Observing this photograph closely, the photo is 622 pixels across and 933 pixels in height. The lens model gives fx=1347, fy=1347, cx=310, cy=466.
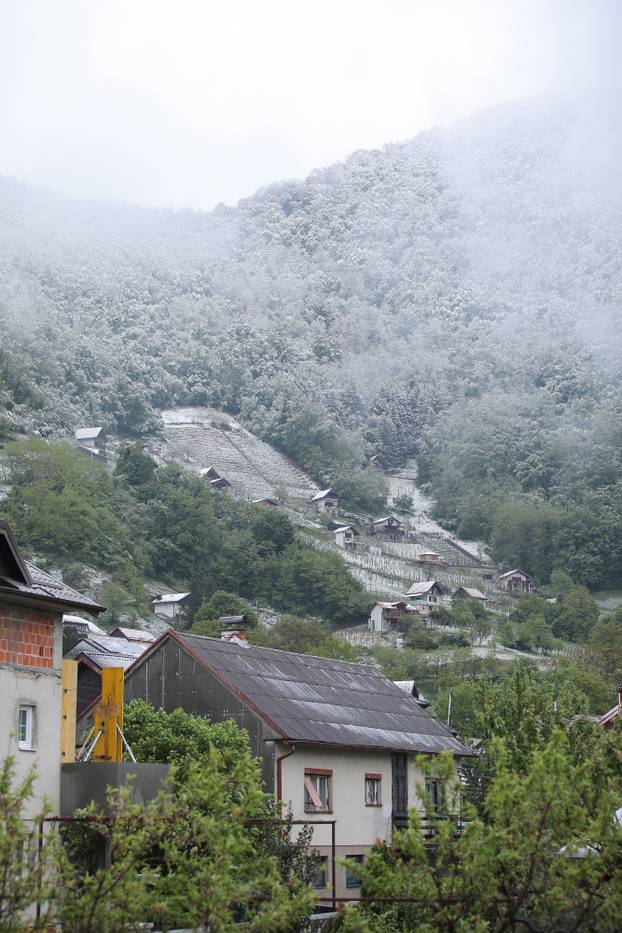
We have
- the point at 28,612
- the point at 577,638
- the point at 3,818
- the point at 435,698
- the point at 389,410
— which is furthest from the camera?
the point at 389,410

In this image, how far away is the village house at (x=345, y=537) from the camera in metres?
127

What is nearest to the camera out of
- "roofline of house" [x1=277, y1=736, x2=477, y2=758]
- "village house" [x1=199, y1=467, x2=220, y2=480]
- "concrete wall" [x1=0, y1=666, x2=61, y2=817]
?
"concrete wall" [x1=0, y1=666, x2=61, y2=817]

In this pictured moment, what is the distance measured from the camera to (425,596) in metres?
107

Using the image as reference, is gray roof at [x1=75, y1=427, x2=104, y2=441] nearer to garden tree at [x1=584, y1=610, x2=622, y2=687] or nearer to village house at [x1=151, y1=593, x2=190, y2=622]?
village house at [x1=151, y1=593, x2=190, y2=622]

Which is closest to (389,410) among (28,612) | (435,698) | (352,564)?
(352,564)

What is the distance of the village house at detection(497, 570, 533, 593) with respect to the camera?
128625 millimetres

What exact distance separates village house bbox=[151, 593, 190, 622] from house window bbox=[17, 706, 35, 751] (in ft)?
237

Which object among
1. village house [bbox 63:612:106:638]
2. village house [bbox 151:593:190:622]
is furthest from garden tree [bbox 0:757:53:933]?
village house [bbox 151:593:190:622]

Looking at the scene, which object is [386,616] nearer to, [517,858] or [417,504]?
[417,504]

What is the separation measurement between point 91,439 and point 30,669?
11608 cm

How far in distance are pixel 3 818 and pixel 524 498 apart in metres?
147

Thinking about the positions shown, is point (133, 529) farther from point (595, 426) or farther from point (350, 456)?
point (595, 426)

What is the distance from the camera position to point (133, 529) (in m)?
108

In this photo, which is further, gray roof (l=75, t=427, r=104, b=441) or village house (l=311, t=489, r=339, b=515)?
village house (l=311, t=489, r=339, b=515)
